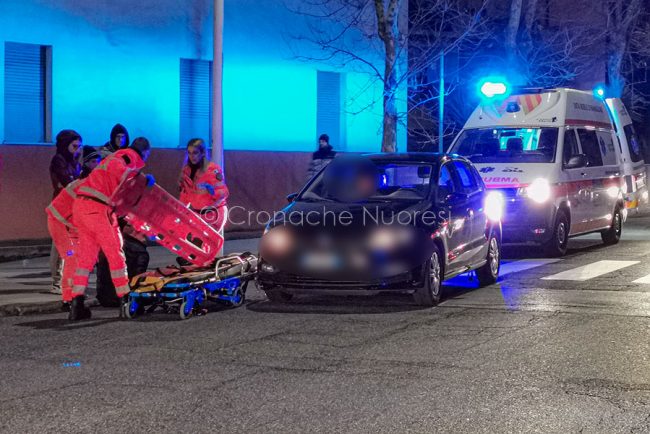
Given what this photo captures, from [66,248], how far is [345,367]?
4.03 meters

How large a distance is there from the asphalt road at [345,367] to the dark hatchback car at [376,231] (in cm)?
34

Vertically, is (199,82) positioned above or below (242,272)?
above

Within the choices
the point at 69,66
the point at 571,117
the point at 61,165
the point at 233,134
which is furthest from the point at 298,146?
the point at 61,165

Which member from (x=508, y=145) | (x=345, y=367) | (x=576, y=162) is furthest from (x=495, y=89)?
(x=345, y=367)

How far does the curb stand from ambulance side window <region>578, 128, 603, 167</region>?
30.8ft

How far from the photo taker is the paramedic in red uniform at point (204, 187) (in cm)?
1229

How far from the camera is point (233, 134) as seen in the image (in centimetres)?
2195

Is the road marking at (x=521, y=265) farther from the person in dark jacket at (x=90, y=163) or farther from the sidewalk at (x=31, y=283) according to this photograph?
the person in dark jacket at (x=90, y=163)

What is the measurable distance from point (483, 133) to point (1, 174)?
765cm

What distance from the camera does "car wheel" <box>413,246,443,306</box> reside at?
10.9 metres

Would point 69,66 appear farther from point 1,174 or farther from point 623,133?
point 623,133

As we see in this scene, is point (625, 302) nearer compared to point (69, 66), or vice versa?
point (625, 302)

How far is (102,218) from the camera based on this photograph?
10.2 m

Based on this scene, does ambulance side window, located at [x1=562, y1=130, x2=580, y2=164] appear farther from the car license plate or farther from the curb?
the curb
